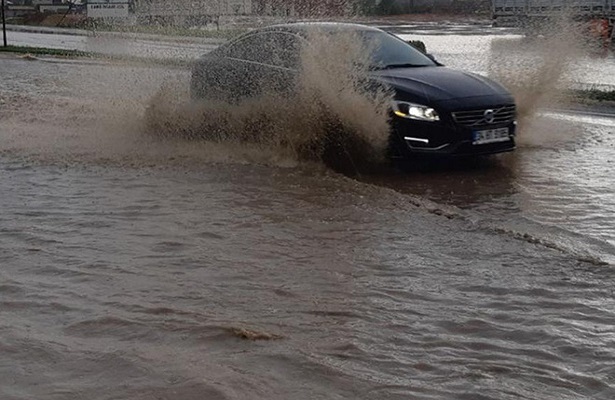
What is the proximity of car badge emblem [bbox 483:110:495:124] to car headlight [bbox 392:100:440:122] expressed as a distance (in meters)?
0.56

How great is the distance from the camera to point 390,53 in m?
10.8

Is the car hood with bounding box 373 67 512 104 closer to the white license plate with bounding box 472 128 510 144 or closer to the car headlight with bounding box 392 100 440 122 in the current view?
the car headlight with bounding box 392 100 440 122

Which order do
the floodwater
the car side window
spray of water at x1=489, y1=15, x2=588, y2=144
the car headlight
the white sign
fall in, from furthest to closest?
the white sign
spray of water at x1=489, y1=15, x2=588, y2=144
the car side window
the car headlight
the floodwater

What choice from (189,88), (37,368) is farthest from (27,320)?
(189,88)

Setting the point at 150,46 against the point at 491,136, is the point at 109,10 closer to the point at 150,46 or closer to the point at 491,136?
the point at 150,46

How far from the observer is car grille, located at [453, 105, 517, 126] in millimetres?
9648

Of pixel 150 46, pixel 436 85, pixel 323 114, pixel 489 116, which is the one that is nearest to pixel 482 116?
pixel 489 116

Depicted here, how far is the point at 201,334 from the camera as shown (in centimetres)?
510

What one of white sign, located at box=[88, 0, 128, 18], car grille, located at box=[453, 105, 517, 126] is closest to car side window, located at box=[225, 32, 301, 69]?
car grille, located at box=[453, 105, 517, 126]

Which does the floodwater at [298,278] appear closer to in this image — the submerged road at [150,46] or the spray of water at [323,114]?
the spray of water at [323,114]

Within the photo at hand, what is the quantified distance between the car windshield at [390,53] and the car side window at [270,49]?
0.81m

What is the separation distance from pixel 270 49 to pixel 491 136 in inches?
110

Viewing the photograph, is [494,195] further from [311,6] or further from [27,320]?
[311,6]

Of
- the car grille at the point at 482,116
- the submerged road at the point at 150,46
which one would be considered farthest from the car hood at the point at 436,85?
the submerged road at the point at 150,46
